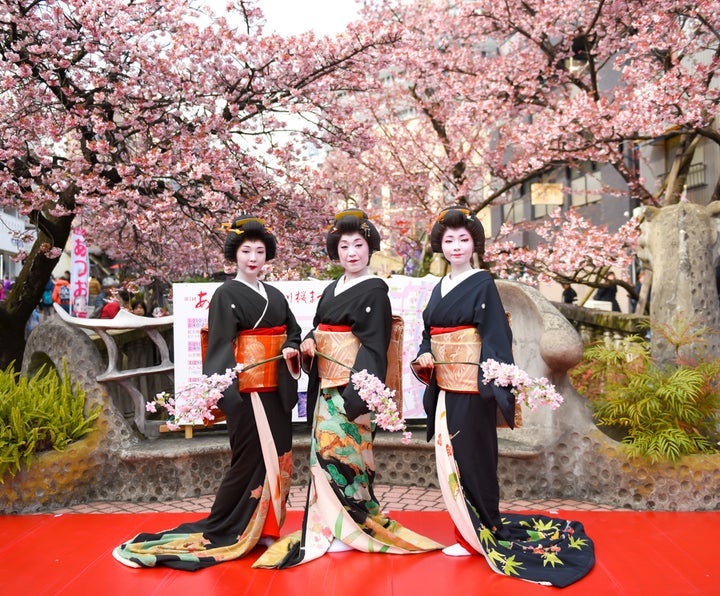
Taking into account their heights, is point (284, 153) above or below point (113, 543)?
above

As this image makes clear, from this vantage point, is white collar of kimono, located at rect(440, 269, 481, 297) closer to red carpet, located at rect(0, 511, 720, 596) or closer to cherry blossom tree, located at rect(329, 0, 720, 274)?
red carpet, located at rect(0, 511, 720, 596)

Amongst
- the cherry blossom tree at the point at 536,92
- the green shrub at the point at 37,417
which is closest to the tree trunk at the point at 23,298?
the green shrub at the point at 37,417

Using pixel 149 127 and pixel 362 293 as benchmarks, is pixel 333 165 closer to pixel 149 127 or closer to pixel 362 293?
pixel 149 127

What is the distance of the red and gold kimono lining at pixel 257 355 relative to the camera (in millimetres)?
3955

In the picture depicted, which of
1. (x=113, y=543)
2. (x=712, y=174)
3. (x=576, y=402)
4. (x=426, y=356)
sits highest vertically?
(x=712, y=174)

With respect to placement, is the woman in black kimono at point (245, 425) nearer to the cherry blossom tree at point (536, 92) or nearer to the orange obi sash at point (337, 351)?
the orange obi sash at point (337, 351)

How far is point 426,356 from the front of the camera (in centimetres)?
394

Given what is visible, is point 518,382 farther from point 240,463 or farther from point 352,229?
point 240,463

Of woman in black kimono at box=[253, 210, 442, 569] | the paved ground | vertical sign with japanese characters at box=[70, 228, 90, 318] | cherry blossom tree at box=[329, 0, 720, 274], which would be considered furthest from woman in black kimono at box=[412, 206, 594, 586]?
vertical sign with japanese characters at box=[70, 228, 90, 318]

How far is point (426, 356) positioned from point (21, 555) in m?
3.05

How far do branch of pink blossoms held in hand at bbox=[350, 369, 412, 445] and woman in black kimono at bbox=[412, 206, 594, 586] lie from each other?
1.49 ft

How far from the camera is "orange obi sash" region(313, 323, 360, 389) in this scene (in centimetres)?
394

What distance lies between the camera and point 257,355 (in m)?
4.02

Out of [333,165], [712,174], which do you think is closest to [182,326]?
[333,165]
